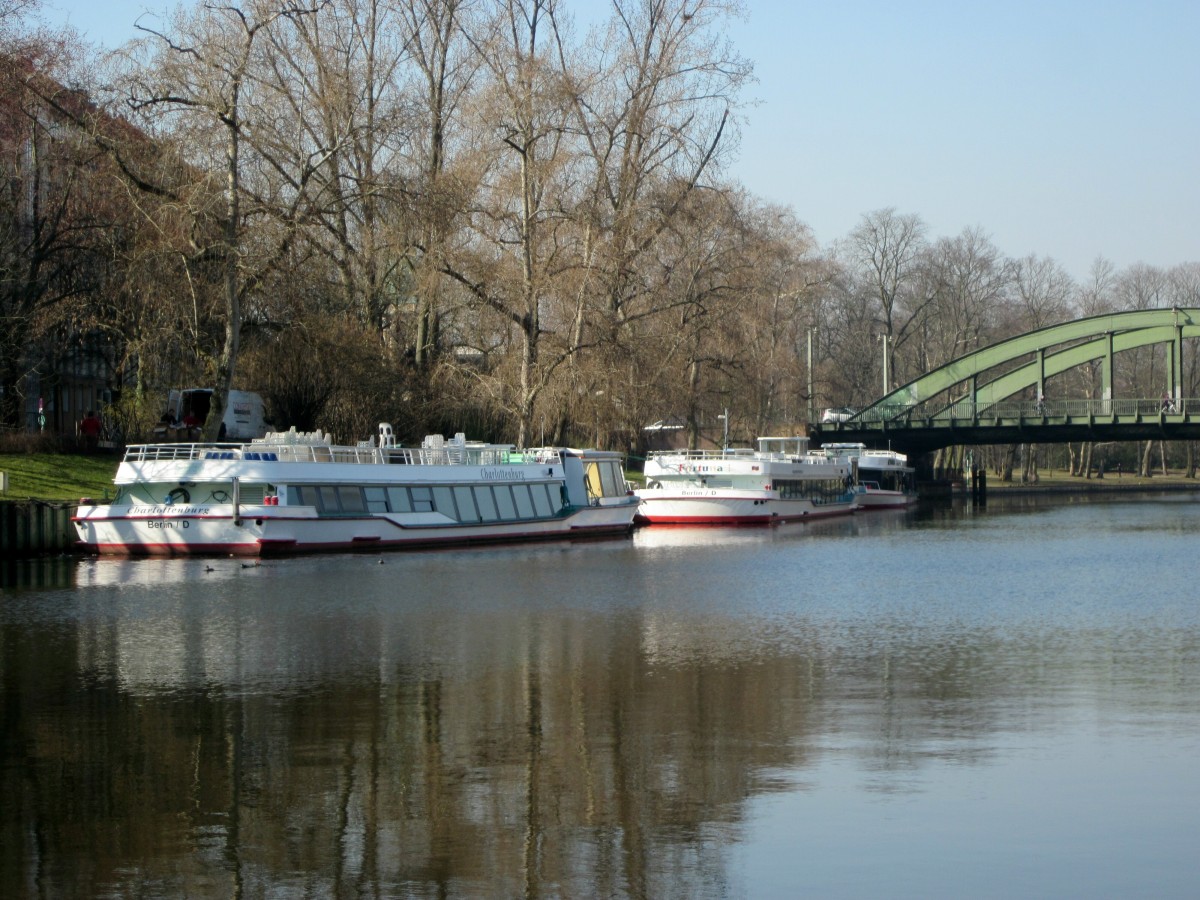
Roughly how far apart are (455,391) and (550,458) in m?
5.24

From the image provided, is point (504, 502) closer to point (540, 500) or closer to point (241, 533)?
point (540, 500)

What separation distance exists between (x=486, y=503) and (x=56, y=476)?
489 inches

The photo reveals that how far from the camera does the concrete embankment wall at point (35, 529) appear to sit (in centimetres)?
3725

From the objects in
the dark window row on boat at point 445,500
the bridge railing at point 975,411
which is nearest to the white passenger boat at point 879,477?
the bridge railing at point 975,411

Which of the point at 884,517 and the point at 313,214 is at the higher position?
the point at 313,214

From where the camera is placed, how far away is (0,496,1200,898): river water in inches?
453

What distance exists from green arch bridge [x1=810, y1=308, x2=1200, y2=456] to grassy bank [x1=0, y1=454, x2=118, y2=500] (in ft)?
172

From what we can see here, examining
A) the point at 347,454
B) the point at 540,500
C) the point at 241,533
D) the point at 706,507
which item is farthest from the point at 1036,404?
the point at 241,533

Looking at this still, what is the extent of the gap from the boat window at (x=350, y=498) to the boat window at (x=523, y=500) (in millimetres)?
7694

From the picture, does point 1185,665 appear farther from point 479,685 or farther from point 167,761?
point 167,761

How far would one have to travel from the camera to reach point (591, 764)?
14.9 m

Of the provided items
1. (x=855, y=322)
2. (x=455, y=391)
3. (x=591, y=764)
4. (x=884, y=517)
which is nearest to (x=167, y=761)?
(x=591, y=764)

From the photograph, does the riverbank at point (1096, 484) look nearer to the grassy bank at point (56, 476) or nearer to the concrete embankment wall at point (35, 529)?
the grassy bank at point (56, 476)

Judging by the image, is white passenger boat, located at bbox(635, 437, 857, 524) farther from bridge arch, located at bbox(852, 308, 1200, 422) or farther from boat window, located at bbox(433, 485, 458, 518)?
bridge arch, located at bbox(852, 308, 1200, 422)
